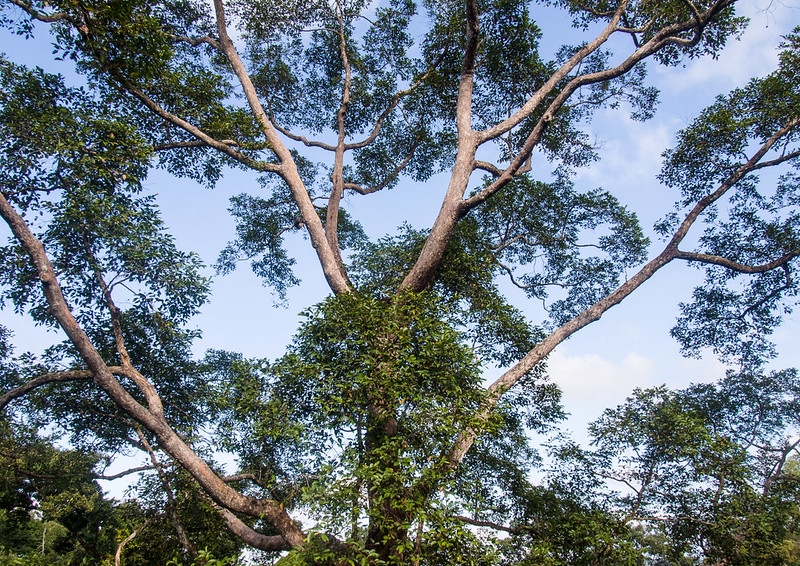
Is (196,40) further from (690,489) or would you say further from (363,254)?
(690,489)

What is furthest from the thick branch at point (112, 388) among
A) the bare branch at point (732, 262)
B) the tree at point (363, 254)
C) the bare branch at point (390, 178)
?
the bare branch at point (732, 262)

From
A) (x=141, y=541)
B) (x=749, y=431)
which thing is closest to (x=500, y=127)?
(x=141, y=541)

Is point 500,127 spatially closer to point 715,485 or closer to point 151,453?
point 715,485

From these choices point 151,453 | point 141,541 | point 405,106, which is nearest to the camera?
point 151,453

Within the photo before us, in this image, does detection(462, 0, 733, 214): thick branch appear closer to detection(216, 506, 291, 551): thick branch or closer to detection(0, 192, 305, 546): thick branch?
detection(0, 192, 305, 546): thick branch

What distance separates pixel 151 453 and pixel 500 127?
8757mm

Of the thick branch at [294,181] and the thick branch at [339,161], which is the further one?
the thick branch at [339,161]

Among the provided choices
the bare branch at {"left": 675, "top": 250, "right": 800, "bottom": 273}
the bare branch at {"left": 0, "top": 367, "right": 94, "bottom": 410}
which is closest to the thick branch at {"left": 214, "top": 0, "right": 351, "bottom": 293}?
the bare branch at {"left": 0, "top": 367, "right": 94, "bottom": 410}

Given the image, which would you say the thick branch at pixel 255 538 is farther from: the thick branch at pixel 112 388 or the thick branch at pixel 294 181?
the thick branch at pixel 294 181

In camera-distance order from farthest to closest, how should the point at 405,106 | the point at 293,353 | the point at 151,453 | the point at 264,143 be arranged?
the point at 405,106 → the point at 264,143 → the point at 151,453 → the point at 293,353

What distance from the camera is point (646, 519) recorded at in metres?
7.63

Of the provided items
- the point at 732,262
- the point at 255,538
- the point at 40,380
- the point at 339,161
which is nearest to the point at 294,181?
the point at 339,161

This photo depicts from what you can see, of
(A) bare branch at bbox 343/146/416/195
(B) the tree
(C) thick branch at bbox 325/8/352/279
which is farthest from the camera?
(A) bare branch at bbox 343/146/416/195

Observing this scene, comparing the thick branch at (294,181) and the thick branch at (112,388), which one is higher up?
the thick branch at (294,181)
